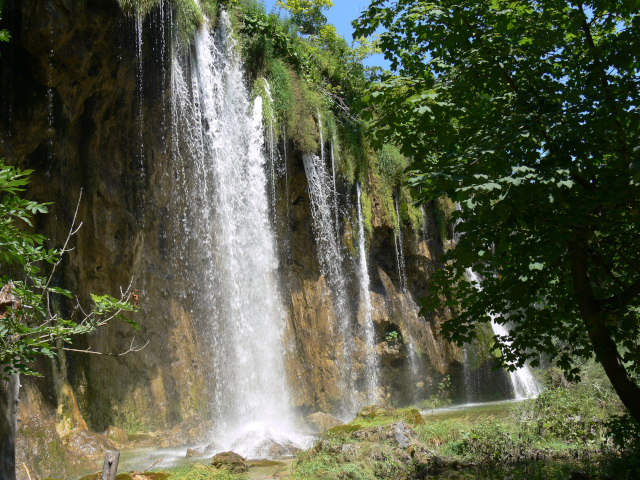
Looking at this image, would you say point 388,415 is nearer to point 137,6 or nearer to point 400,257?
point 400,257

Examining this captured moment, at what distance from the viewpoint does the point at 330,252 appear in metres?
16.1

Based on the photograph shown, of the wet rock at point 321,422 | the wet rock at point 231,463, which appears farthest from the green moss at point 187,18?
the wet rock at point 231,463

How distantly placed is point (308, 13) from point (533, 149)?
71.9 feet

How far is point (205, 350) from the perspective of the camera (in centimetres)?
1296

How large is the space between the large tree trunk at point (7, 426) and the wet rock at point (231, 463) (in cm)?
382

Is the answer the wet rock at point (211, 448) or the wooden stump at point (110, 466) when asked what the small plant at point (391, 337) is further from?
the wooden stump at point (110, 466)

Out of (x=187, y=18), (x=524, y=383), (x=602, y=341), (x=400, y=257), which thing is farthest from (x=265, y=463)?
(x=524, y=383)

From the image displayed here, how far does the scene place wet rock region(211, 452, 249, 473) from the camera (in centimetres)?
771

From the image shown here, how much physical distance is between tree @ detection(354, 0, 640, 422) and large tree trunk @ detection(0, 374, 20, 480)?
12.0ft

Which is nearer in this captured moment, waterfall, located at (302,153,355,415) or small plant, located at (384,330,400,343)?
waterfall, located at (302,153,355,415)

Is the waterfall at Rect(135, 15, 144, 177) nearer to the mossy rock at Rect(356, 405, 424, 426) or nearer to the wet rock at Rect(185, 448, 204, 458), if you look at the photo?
the wet rock at Rect(185, 448, 204, 458)

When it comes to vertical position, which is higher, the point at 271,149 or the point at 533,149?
the point at 271,149

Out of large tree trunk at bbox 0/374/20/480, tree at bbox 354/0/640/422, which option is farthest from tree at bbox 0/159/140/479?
tree at bbox 354/0/640/422

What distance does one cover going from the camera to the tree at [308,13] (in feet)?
81.4
